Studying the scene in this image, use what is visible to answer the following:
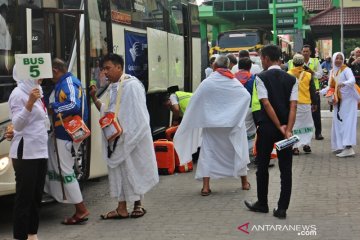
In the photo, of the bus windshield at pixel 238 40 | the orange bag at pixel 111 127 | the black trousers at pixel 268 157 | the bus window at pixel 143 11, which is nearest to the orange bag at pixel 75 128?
the orange bag at pixel 111 127

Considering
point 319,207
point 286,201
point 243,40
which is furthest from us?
point 243,40

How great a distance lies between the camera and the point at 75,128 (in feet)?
19.9

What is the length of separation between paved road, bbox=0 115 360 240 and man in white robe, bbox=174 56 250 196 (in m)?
0.34

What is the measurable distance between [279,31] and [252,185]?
24.2 meters

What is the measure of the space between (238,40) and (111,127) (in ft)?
83.5

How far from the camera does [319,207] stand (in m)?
7.02

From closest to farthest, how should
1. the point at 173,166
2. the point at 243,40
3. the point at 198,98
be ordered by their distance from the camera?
the point at 198,98, the point at 173,166, the point at 243,40

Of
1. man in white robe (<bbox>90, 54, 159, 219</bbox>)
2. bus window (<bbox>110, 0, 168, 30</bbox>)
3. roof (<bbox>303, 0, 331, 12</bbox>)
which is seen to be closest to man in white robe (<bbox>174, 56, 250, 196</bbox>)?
man in white robe (<bbox>90, 54, 159, 219</bbox>)

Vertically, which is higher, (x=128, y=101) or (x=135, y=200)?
(x=128, y=101)

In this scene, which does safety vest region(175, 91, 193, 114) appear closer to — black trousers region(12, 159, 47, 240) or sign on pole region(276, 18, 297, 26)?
black trousers region(12, 159, 47, 240)

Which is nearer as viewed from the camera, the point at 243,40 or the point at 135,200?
the point at 135,200

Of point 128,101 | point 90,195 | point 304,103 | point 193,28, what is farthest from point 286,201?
point 193,28

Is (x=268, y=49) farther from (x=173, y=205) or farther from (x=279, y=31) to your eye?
(x=279, y=31)

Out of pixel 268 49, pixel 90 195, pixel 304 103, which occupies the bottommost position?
pixel 90 195
